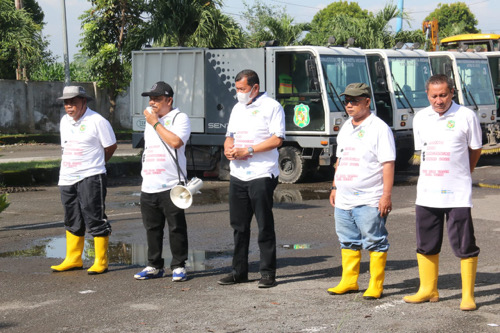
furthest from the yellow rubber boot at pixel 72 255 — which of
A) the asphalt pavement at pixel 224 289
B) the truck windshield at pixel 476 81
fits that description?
the truck windshield at pixel 476 81

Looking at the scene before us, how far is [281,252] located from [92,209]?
2.16 meters

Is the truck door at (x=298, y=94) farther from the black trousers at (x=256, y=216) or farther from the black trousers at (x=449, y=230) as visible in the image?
the black trousers at (x=449, y=230)

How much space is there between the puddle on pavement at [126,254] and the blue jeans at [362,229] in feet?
5.91

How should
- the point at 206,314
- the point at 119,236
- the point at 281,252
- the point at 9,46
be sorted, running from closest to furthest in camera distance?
the point at 206,314 < the point at 281,252 < the point at 119,236 < the point at 9,46

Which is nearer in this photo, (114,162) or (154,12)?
(114,162)

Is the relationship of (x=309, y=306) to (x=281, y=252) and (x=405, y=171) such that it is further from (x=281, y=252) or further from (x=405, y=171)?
(x=405, y=171)

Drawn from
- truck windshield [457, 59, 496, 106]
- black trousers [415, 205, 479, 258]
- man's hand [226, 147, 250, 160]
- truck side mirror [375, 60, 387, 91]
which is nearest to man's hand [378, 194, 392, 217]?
black trousers [415, 205, 479, 258]

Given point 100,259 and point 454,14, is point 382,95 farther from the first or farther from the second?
point 454,14

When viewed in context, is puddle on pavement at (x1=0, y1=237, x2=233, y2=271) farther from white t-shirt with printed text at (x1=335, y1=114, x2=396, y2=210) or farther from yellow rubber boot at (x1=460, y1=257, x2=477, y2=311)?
yellow rubber boot at (x1=460, y1=257, x2=477, y2=311)

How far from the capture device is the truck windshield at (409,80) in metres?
17.9

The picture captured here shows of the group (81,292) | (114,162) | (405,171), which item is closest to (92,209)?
(81,292)

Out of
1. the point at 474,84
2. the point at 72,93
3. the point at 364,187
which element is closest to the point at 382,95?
the point at 474,84

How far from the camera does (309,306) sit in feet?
20.1

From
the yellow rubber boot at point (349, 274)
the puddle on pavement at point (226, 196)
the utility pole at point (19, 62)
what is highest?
the utility pole at point (19, 62)
